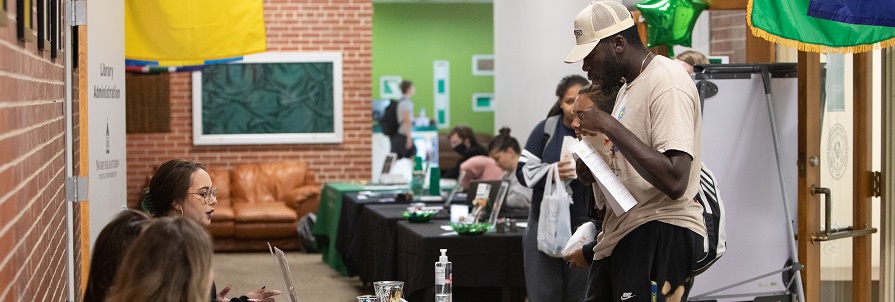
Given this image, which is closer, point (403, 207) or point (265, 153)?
point (403, 207)

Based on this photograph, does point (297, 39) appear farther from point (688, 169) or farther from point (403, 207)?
point (688, 169)

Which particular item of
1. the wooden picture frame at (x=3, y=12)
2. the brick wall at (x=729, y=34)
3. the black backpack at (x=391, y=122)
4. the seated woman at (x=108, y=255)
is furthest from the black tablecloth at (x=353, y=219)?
the wooden picture frame at (x=3, y=12)

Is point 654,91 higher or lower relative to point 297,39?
lower

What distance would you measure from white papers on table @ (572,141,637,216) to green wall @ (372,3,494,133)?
15.8 metres

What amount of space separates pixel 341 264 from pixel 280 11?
3.74 metres

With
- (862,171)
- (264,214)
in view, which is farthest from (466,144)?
(862,171)

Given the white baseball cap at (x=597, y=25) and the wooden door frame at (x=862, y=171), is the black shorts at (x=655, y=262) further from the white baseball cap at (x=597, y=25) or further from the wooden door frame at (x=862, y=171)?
the wooden door frame at (x=862, y=171)

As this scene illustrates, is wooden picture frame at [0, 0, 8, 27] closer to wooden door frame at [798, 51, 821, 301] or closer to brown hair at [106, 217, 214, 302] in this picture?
brown hair at [106, 217, 214, 302]

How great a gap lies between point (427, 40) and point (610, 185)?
1603cm

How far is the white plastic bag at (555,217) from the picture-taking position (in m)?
5.41

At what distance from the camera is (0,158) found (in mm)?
2139

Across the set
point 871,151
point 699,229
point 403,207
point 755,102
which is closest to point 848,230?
point 871,151

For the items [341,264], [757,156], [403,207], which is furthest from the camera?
[341,264]

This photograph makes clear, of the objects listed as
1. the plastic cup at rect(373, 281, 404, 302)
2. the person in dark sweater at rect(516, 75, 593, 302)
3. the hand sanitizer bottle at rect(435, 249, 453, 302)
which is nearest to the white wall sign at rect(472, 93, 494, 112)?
the person in dark sweater at rect(516, 75, 593, 302)
